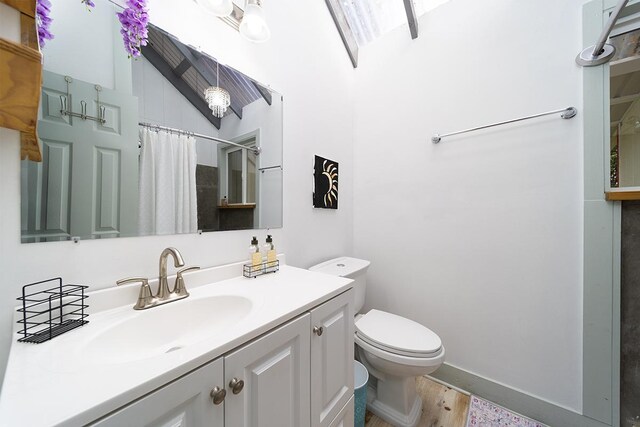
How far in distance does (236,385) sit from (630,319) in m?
1.69

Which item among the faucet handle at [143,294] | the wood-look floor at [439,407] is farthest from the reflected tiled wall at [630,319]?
the faucet handle at [143,294]

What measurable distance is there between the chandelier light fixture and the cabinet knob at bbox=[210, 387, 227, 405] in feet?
3.31

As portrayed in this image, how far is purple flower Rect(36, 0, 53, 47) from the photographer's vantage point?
2.02 feet

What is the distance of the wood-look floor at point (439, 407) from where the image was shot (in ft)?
4.09

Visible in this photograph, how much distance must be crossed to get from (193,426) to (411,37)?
221 cm

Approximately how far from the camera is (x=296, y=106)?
1.39 metres

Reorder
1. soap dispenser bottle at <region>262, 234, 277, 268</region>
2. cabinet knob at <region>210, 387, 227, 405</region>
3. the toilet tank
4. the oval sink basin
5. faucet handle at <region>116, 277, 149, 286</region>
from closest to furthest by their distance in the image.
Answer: cabinet knob at <region>210, 387, 227, 405</region>, the oval sink basin, faucet handle at <region>116, 277, 149, 286</region>, soap dispenser bottle at <region>262, 234, 277, 268</region>, the toilet tank

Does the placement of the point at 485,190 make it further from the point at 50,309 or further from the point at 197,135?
the point at 50,309

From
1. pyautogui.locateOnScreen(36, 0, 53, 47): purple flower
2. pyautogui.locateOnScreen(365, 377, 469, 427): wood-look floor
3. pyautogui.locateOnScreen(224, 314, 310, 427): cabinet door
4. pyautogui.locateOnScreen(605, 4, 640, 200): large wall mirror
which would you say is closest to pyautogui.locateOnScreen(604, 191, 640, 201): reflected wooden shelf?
pyautogui.locateOnScreen(605, 4, 640, 200): large wall mirror

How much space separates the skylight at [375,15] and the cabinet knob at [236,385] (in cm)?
222

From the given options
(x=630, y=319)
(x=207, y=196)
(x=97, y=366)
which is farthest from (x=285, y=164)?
(x=630, y=319)

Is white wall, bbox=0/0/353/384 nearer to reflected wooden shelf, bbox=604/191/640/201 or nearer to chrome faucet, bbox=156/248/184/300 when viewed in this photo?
chrome faucet, bbox=156/248/184/300

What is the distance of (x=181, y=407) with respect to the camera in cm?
45

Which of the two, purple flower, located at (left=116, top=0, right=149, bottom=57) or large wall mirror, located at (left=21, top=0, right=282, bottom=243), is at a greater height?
purple flower, located at (left=116, top=0, right=149, bottom=57)
